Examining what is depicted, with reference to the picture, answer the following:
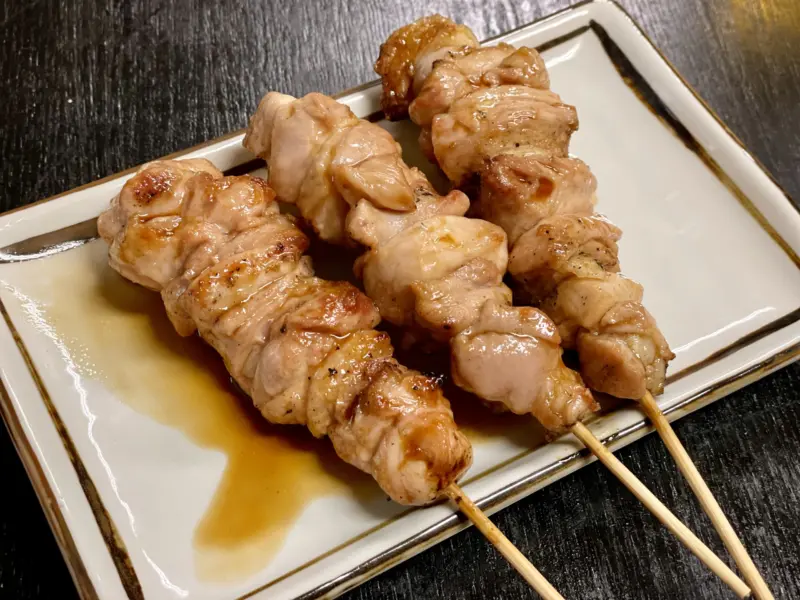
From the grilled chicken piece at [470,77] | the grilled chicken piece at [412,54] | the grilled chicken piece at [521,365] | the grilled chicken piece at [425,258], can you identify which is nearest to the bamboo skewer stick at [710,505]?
the grilled chicken piece at [521,365]

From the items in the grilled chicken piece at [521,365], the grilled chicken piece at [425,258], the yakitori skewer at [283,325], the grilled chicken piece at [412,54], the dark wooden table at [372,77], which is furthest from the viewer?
the grilled chicken piece at [412,54]

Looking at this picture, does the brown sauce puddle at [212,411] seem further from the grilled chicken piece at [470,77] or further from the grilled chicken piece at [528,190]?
the grilled chicken piece at [470,77]

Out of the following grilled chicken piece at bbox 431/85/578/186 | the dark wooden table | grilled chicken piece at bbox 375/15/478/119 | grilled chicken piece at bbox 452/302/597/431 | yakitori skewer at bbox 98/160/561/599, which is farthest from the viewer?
grilled chicken piece at bbox 375/15/478/119

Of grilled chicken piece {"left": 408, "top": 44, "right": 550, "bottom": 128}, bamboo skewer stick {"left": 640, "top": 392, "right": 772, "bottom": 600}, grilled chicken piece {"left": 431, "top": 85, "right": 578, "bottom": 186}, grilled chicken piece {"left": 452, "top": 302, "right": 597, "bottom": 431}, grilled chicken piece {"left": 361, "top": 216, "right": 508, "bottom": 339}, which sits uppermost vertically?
grilled chicken piece {"left": 408, "top": 44, "right": 550, "bottom": 128}

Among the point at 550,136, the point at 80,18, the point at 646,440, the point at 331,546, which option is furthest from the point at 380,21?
the point at 331,546

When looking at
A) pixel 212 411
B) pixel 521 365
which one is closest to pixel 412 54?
pixel 521 365

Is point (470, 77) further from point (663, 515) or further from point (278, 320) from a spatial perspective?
point (663, 515)

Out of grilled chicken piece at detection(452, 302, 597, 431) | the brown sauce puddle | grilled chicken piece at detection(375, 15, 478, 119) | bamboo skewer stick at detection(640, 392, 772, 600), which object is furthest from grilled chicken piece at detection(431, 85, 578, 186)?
bamboo skewer stick at detection(640, 392, 772, 600)

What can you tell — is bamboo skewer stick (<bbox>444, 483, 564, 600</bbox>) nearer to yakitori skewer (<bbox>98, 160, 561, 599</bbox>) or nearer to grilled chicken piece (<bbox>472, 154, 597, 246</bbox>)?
yakitori skewer (<bbox>98, 160, 561, 599</bbox>)
